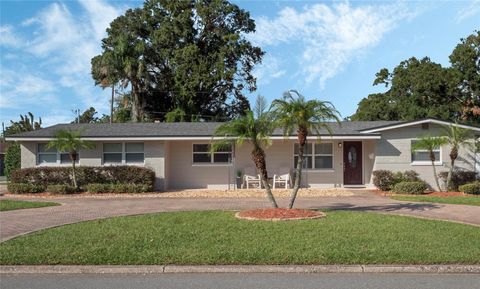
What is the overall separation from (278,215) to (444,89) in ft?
110

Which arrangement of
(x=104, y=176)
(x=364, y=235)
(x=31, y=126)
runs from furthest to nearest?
(x=31, y=126), (x=104, y=176), (x=364, y=235)

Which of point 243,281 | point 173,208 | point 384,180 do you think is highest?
point 384,180

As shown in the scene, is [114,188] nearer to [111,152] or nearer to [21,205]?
[111,152]

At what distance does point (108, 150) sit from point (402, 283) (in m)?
18.3

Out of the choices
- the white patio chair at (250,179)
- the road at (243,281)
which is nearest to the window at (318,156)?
the white patio chair at (250,179)

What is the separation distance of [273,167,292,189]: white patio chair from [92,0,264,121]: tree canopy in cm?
1653

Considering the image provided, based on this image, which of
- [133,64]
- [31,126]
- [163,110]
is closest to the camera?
[133,64]

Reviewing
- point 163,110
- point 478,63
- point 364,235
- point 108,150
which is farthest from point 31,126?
point 364,235

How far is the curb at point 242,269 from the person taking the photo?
7523mm

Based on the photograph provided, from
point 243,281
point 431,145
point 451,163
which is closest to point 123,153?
point 431,145

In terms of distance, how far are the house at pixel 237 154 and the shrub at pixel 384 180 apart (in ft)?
2.91

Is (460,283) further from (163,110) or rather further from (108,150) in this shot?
(163,110)

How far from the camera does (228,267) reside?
7609mm

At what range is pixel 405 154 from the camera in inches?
866
